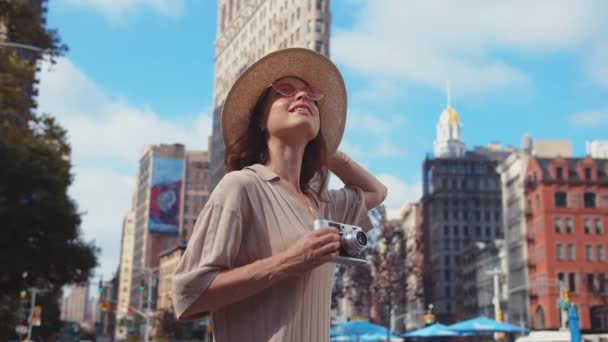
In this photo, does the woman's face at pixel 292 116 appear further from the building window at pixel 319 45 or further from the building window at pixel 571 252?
the building window at pixel 319 45

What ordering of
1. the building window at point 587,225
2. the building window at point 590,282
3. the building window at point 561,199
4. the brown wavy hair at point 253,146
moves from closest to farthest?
the brown wavy hair at point 253,146 < the building window at point 590,282 < the building window at point 587,225 < the building window at point 561,199

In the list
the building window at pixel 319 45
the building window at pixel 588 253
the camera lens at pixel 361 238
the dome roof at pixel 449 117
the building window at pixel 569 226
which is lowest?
the camera lens at pixel 361 238

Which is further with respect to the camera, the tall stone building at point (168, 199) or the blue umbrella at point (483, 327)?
the tall stone building at point (168, 199)

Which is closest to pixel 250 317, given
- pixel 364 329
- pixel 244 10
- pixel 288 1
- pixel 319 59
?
pixel 319 59

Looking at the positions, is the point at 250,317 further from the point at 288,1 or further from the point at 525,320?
the point at 288,1

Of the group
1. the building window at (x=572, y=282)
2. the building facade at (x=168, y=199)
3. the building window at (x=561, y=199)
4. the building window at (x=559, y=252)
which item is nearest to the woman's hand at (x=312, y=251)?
the building window at (x=559, y=252)

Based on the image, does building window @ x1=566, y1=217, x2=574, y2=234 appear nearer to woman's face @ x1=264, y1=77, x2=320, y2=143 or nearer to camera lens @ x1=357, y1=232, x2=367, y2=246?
woman's face @ x1=264, y1=77, x2=320, y2=143

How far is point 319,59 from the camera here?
3.20 m

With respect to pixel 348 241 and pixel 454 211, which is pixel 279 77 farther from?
pixel 454 211

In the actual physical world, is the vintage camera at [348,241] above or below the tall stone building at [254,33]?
below

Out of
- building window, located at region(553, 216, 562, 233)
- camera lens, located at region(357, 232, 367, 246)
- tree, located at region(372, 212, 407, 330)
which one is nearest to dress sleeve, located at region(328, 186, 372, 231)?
camera lens, located at region(357, 232, 367, 246)

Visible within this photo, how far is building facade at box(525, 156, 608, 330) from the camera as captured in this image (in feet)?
233

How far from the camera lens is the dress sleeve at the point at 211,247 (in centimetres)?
257

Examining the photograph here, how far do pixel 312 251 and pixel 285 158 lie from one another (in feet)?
A: 2.39
